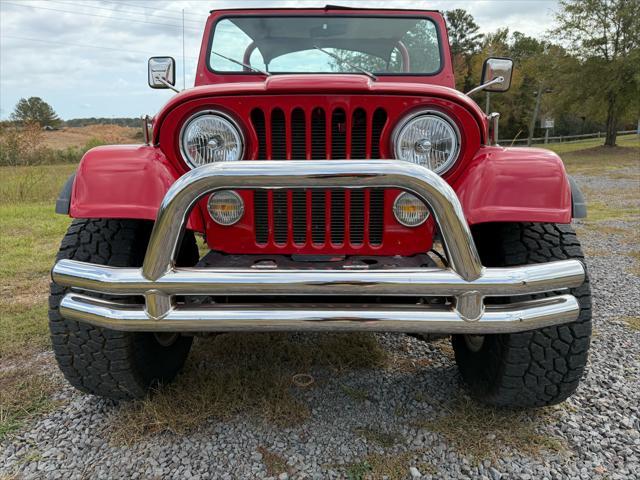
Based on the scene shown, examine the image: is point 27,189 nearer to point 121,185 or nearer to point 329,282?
point 121,185

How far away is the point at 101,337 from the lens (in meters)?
1.91

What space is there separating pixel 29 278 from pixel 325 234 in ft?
11.0

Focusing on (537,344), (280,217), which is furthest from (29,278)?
(537,344)

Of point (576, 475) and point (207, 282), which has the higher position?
point (207, 282)

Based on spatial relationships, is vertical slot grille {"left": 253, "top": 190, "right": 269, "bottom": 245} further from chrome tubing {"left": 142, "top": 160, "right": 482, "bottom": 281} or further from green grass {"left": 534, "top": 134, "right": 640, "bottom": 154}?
green grass {"left": 534, "top": 134, "right": 640, "bottom": 154}

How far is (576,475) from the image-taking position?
67.8 inches

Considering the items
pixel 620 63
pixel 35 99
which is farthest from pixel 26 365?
pixel 35 99

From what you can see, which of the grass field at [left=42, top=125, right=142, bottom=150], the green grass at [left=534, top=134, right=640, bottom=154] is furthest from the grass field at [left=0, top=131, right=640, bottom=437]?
the green grass at [left=534, top=134, right=640, bottom=154]

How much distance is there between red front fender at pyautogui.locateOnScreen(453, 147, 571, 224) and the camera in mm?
1673

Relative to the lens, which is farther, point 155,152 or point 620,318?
point 620,318

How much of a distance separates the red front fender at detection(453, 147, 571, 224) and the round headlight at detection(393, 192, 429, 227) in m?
0.16

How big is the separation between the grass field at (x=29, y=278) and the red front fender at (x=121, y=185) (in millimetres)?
886

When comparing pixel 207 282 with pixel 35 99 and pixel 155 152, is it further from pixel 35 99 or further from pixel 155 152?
pixel 35 99

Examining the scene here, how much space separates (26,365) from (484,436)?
2.31 metres
